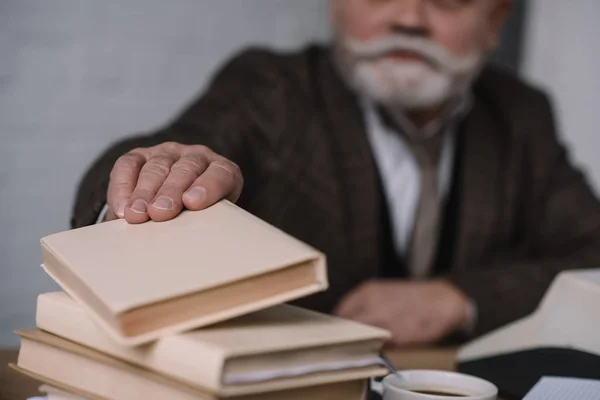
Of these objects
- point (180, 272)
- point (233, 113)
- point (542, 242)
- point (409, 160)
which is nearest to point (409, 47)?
point (409, 160)

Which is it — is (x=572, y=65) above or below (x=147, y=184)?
below

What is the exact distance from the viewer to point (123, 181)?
627 mm

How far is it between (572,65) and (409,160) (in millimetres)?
938

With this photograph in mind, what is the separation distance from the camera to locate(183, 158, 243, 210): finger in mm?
583

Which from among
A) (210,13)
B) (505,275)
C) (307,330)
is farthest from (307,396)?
(210,13)

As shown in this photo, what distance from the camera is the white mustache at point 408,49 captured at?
153 centimetres

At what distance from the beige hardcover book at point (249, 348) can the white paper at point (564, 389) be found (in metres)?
0.22

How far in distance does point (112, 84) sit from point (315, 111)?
0.59m

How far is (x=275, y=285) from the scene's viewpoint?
48cm

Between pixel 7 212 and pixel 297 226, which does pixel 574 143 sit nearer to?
pixel 297 226

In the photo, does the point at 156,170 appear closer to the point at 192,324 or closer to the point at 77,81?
the point at 192,324

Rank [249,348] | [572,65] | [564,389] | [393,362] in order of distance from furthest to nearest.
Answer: [572,65] → [393,362] → [564,389] → [249,348]

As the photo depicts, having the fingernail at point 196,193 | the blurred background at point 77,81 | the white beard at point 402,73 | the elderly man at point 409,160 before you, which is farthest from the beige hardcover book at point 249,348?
the blurred background at point 77,81

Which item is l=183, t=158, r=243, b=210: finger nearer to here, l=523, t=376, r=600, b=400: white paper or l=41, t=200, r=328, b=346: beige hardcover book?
l=41, t=200, r=328, b=346: beige hardcover book
